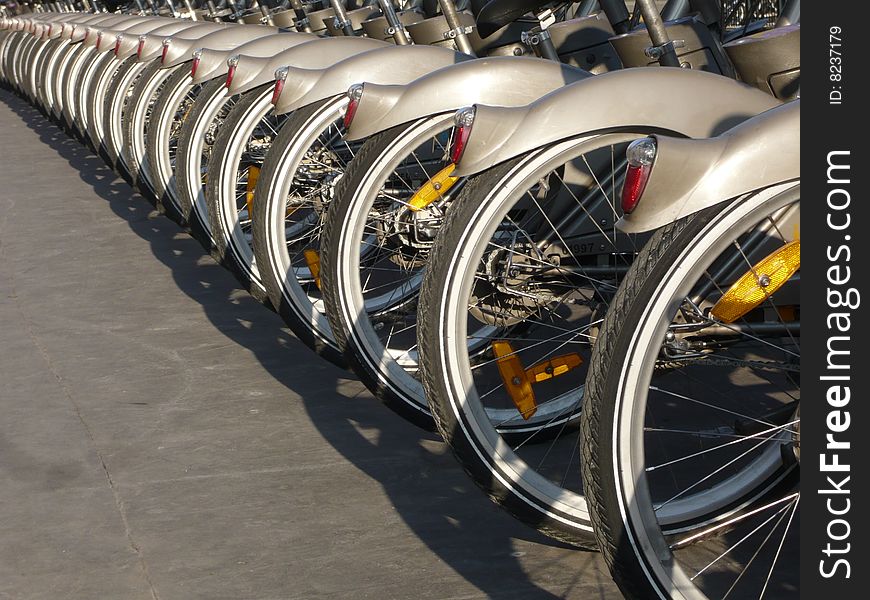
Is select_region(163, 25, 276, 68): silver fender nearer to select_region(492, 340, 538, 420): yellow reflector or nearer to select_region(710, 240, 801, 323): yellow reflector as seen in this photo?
select_region(492, 340, 538, 420): yellow reflector

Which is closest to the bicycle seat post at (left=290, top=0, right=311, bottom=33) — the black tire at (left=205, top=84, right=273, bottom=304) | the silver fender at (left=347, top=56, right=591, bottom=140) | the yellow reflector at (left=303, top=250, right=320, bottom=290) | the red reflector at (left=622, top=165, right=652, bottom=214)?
the black tire at (left=205, top=84, right=273, bottom=304)

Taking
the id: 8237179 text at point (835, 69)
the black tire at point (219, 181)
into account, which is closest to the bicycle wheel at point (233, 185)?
the black tire at point (219, 181)

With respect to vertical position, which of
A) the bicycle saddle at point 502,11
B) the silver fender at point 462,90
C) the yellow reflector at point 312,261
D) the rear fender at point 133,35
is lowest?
the yellow reflector at point 312,261

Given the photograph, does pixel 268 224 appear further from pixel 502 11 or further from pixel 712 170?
pixel 712 170

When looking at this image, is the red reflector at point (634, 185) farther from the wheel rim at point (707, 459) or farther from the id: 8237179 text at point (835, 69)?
the id: 8237179 text at point (835, 69)

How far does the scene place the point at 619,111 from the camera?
3287 mm

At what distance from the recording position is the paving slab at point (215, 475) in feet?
11.7

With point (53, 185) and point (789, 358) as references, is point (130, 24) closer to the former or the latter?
point (53, 185)

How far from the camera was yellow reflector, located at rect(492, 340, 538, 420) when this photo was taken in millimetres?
4043

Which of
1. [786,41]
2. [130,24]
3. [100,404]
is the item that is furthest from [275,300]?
[130,24]

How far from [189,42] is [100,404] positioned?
2.69 meters

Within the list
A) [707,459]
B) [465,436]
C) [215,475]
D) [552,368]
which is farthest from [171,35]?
[465,436]

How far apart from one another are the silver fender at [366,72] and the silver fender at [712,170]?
2093 mm

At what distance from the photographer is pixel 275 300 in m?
5.02
